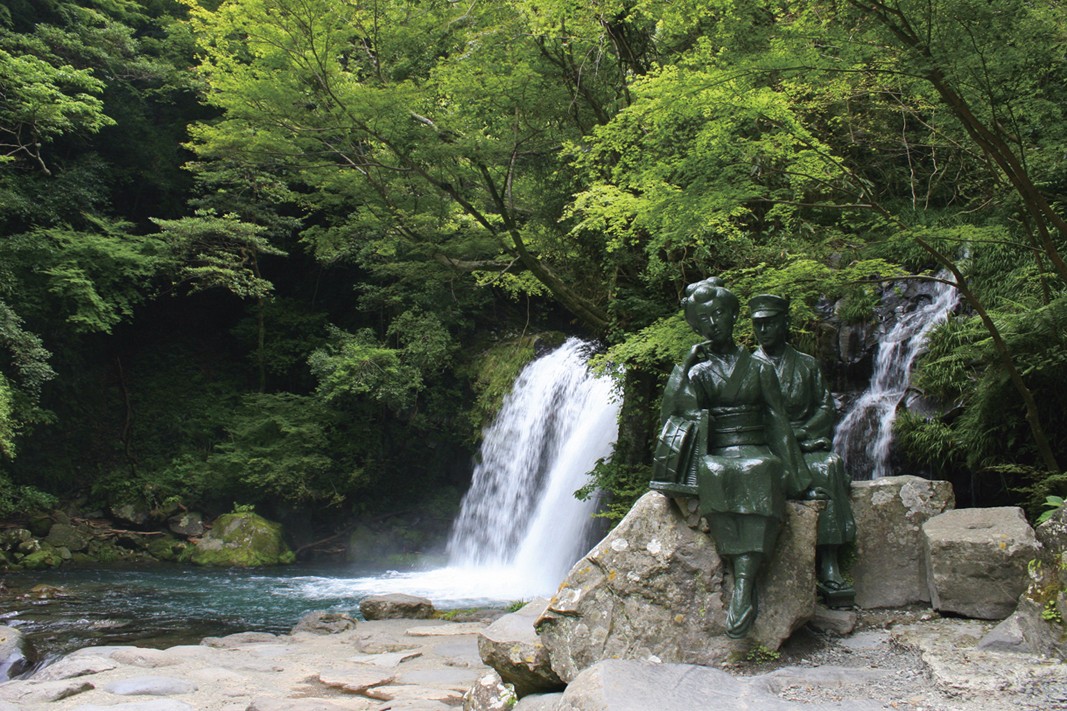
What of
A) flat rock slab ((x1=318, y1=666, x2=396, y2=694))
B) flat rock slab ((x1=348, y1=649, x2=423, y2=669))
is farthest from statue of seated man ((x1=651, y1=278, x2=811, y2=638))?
flat rock slab ((x1=348, y1=649, x2=423, y2=669))

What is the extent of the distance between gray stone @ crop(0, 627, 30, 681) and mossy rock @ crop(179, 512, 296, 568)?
7.30 metres

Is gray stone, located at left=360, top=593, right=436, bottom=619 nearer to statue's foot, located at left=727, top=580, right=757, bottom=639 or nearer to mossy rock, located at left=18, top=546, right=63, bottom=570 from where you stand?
statue's foot, located at left=727, top=580, right=757, bottom=639

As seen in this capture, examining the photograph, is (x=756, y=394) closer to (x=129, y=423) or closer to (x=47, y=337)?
(x=47, y=337)

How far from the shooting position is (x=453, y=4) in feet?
30.9

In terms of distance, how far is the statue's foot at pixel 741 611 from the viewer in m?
3.51

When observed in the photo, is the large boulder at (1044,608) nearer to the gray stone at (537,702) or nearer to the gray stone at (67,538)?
the gray stone at (537,702)

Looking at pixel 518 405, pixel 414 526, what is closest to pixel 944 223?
pixel 518 405

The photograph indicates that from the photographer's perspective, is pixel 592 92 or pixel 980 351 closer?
pixel 980 351

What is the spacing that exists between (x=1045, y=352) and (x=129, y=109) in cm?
1752

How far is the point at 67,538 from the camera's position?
566 inches

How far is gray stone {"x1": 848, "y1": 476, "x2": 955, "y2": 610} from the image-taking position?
419 cm

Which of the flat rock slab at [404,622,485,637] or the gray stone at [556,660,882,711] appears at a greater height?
the gray stone at [556,660,882,711]

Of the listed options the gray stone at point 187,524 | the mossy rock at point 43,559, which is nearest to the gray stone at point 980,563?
the mossy rock at point 43,559

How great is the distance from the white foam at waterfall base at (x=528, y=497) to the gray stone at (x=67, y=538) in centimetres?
501
